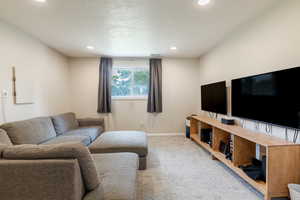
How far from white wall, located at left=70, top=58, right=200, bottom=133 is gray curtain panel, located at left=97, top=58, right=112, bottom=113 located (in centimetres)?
19

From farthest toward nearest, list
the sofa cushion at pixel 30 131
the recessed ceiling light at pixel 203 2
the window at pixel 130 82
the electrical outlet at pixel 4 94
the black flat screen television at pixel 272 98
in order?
the window at pixel 130 82 → the electrical outlet at pixel 4 94 → the sofa cushion at pixel 30 131 → the recessed ceiling light at pixel 203 2 → the black flat screen television at pixel 272 98

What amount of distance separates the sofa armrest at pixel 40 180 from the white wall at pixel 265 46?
88.9 inches

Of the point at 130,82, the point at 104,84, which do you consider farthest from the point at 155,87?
the point at 104,84

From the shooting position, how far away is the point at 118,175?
1549mm

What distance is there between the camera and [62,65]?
4430mm

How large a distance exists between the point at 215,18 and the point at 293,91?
1418 mm

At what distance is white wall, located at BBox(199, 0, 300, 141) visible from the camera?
1.89 metres

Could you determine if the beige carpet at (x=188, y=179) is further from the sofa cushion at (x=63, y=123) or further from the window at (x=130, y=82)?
the window at (x=130, y=82)

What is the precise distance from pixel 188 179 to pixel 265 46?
6.90ft

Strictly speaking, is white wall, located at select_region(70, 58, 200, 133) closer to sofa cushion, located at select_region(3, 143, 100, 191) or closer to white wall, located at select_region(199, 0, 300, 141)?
white wall, located at select_region(199, 0, 300, 141)

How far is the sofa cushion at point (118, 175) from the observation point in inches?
49.4

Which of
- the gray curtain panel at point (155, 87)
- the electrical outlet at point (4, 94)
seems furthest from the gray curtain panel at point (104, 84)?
the electrical outlet at point (4, 94)

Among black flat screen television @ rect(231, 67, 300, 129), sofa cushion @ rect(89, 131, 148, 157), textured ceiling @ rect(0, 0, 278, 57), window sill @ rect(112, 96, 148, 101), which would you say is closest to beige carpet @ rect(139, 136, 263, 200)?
sofa cushion @ rect(89, 131, 148, 157)

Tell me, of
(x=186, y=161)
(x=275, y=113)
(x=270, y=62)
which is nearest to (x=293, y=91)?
(x=275, y=113)
